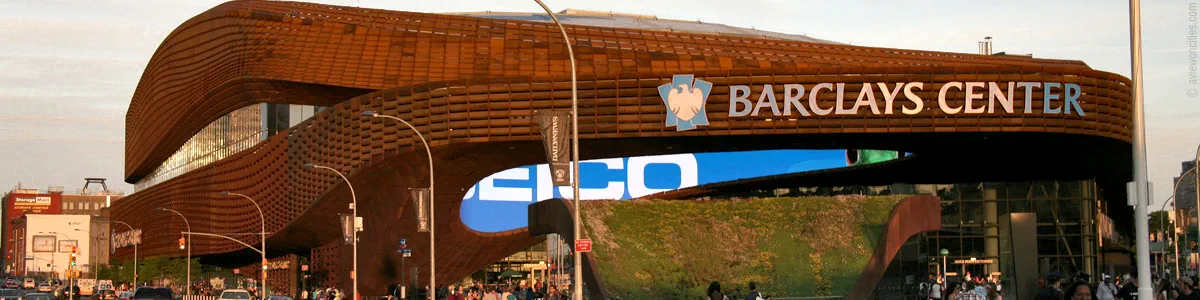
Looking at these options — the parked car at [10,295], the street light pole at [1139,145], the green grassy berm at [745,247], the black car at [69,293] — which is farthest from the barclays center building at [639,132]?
the street light pole at [1139,145]

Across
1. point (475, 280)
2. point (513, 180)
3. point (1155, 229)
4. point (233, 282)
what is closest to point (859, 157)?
point (513, 180)

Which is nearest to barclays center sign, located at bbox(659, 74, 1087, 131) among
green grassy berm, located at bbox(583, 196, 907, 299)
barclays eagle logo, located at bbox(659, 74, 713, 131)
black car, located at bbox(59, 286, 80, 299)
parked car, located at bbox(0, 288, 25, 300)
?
barclays eagle logo, located at bbox(659, 74, 713, 131)

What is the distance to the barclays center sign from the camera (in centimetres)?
5816

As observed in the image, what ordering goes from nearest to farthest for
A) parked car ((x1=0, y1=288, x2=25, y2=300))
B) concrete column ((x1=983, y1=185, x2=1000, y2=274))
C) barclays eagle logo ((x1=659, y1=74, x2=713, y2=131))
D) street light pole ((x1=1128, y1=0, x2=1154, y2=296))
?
1. street light pole ((x1=1128, y1=0, x2=1154, y2=296))
2. barclays eagle logo ((x1=659, y1=74, x2=713, y2=131))
3. concrete column ((x1=983, y1=185, x2=1000, y2=274))
4. parked car ((x1=0, y1=288, x2=25, y2=300))

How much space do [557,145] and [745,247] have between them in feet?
46.1

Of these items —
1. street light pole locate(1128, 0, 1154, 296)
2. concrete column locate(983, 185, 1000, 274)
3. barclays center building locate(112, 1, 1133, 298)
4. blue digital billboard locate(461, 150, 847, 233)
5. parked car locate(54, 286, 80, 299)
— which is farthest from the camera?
parked car locate(54, 286, 80, 299)

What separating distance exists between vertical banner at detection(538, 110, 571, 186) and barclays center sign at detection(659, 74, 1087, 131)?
24831mm

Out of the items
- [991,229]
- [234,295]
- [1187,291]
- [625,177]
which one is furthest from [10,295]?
[1187,291]

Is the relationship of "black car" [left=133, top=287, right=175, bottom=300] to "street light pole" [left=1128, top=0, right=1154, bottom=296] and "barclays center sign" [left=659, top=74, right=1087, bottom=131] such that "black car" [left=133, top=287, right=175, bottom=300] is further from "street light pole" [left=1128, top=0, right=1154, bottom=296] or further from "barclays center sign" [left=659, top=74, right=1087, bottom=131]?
"street light pole" [left=1128, top=0, right=1154, bottom=296]

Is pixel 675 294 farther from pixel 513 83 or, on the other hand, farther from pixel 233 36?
pixel 233 36

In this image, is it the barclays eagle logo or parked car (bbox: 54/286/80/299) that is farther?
parked car (bbox: 54/286/80/299)

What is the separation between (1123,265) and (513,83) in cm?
4672

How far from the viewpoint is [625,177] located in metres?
84.9

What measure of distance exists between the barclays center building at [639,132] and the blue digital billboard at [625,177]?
10 centimetres
